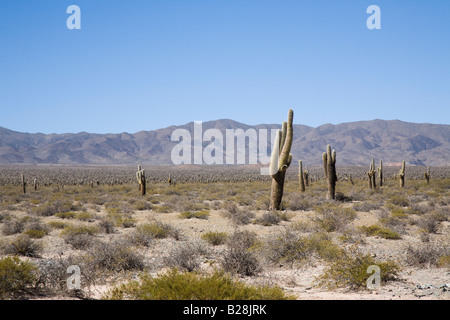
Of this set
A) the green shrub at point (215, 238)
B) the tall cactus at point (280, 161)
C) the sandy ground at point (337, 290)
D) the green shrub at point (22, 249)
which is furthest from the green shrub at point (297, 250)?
the tall cactus at point (280, 161)

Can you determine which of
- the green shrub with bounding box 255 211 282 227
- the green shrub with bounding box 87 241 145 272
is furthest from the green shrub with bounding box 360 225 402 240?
the green shrub with bounding box 87 241 145 272

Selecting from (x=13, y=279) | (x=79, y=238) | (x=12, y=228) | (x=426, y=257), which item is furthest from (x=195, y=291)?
(x=12, y=228)

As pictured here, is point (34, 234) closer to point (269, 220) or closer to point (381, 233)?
point (269, 220)

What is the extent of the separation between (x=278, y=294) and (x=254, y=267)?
280cm

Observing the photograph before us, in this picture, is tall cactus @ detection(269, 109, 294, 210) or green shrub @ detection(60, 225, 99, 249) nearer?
green shrub @ detection(60, 225, 99, 249)

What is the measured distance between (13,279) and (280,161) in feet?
46.7

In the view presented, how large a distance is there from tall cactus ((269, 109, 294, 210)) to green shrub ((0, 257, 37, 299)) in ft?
44.8

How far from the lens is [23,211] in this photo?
2102 cm

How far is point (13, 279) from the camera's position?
5988mm

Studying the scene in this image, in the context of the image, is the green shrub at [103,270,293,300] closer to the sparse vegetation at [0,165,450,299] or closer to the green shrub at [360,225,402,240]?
the sparse vegetation at [0,165,450,299]

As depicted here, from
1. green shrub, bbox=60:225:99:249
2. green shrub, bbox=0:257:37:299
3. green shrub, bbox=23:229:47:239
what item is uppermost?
green shrub, bbox=0:257:37:299

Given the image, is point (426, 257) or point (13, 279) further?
point (426, 257)

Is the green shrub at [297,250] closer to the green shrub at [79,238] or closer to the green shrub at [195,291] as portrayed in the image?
the green shrub at [195,291]

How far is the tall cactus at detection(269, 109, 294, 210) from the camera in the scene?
18.6 metres
